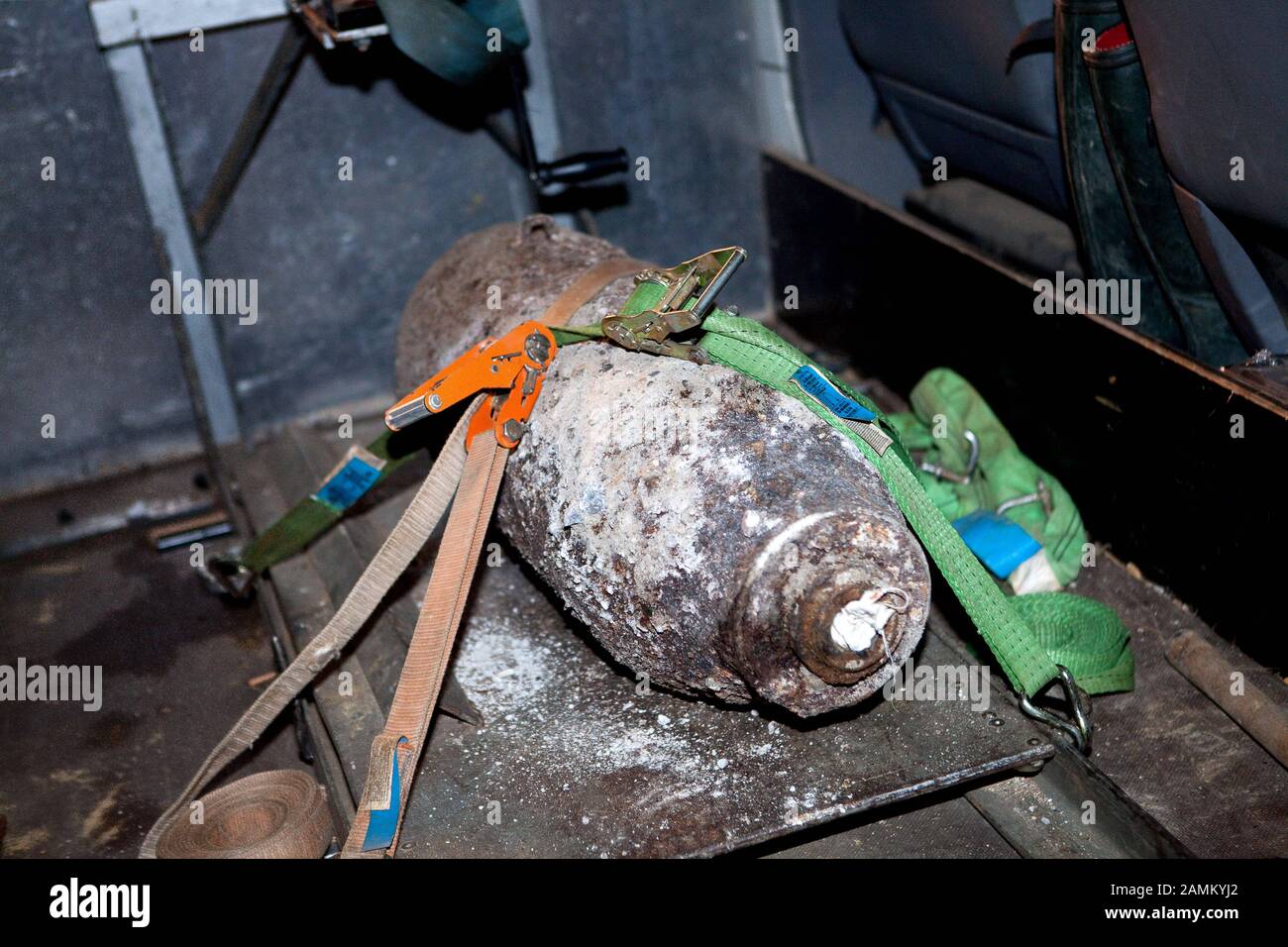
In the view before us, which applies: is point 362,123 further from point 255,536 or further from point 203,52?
point 255,536

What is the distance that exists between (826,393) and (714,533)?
0.90 ft

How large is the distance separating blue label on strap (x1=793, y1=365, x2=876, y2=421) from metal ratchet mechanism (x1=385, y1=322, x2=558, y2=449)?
0.42m

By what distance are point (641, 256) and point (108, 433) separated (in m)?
1.55

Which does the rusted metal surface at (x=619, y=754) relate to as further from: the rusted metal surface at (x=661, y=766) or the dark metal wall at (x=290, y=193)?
the dark metal wall at (x=290, y=193)

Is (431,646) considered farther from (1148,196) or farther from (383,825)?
(1148,196)

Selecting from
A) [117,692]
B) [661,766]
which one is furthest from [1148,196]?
[117,692]

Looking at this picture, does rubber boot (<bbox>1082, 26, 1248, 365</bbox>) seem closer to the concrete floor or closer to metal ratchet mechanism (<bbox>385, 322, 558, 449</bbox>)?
metal ratchet mechanism (<bbox>385, 322, 558, 449</bbox>)

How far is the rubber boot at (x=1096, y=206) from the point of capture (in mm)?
2287

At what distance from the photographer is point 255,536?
8.91 feet

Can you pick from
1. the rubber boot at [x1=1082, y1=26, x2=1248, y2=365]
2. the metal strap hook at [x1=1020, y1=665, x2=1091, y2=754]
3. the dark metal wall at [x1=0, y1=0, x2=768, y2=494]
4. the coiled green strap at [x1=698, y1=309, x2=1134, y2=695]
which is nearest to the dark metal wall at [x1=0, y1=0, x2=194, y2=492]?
the dark metal wall at [x1=0, y1=0, x2=768, y2=494]

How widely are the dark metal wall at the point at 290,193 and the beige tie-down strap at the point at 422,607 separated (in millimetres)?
1256

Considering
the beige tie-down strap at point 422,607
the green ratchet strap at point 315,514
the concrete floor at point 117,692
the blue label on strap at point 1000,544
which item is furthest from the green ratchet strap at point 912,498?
the concrete floor at point 117,692

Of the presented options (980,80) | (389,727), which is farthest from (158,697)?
(980,80)

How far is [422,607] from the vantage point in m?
1.84
